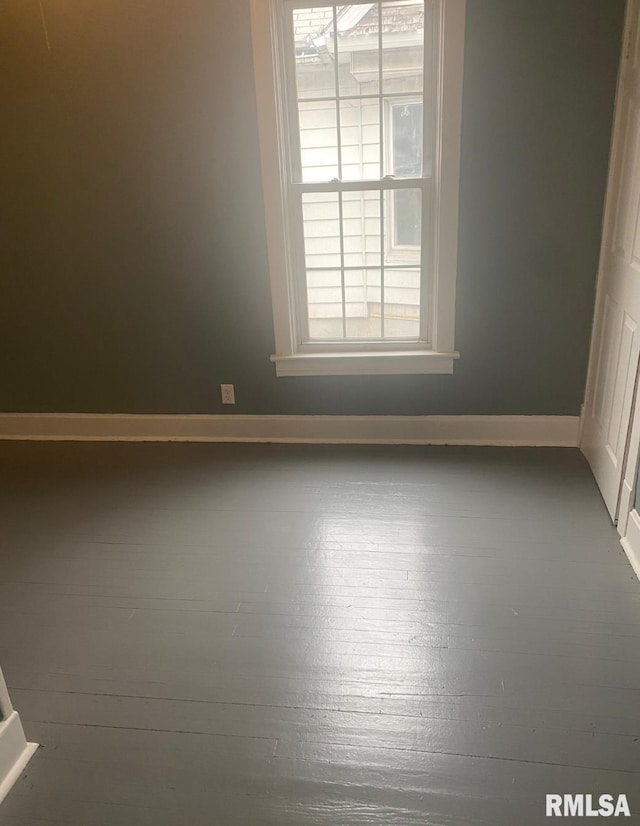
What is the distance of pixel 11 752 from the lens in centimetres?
164

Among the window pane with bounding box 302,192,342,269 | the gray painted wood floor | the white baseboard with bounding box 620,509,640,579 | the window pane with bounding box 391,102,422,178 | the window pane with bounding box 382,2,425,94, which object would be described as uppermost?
the window pane with bounding box 382,2,425,94

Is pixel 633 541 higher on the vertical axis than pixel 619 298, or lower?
lower

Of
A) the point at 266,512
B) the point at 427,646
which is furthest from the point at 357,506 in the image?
the point at 427,646

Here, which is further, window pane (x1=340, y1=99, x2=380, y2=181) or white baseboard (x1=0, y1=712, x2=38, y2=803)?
window pane (x1=340, y1=99, x2=380, y2=181)

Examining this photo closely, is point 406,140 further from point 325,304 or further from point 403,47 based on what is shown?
point 325,304

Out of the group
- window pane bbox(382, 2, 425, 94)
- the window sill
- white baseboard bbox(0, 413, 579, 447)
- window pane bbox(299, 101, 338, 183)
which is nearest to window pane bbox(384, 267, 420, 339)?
the window sill

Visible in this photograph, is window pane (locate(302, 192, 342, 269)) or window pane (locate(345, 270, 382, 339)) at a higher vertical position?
window pane (locate(302, 192, 342, 269))

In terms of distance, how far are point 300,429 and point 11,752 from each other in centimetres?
203

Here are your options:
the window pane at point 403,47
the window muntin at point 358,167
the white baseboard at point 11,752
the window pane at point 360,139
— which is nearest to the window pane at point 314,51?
the window muntin at point 358,167

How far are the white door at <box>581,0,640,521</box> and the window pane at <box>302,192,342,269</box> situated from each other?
1.21 meters

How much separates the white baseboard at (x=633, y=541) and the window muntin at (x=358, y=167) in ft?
4.29

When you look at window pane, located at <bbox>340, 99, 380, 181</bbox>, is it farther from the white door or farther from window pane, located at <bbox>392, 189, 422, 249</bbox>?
the white door

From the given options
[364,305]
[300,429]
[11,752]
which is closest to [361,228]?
[364,305]

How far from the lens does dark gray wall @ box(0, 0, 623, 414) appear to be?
8.89ft
